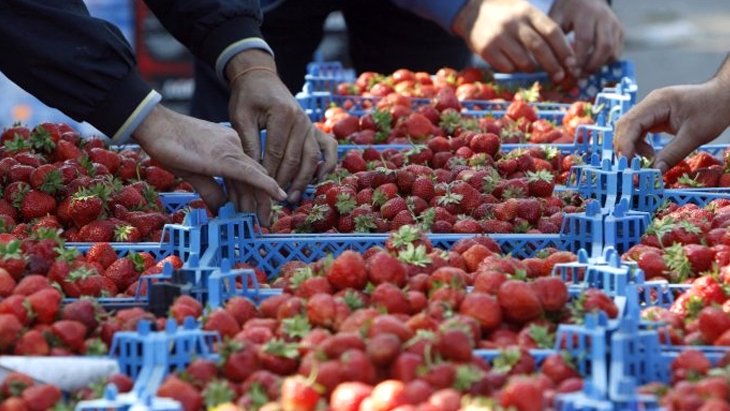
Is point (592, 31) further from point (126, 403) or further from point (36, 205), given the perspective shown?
point (126, 403)

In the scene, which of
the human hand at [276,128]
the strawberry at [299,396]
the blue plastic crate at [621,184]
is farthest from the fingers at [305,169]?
the strawberry at [299,396]

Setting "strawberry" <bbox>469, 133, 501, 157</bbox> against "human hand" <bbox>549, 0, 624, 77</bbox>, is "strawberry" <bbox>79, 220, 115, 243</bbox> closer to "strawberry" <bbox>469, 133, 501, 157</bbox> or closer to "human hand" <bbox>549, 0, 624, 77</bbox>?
"strawberry" <bbox>469, 133, 501, 157</bbox>

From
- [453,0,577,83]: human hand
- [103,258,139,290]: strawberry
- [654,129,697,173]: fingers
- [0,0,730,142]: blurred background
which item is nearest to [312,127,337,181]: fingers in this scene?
[103,258,139,290]: strawberry

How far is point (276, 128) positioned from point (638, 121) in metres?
1.03

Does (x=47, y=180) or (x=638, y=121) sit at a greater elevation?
(x=638, y=121)

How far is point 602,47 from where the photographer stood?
4582mm

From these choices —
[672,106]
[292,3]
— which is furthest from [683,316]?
[292,3]

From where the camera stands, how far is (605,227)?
112 inches

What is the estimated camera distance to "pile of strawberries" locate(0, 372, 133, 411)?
196 cm

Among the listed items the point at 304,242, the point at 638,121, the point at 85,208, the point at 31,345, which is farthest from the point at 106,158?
the point at 638,121

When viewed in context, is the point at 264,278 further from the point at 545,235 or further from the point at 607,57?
the point at 607,57

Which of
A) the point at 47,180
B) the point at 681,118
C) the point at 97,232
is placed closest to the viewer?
the point at 97,232

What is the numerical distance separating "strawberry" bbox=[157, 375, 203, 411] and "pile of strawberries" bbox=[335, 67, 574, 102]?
2.57 meters

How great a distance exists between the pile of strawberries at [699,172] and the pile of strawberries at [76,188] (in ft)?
4.41
